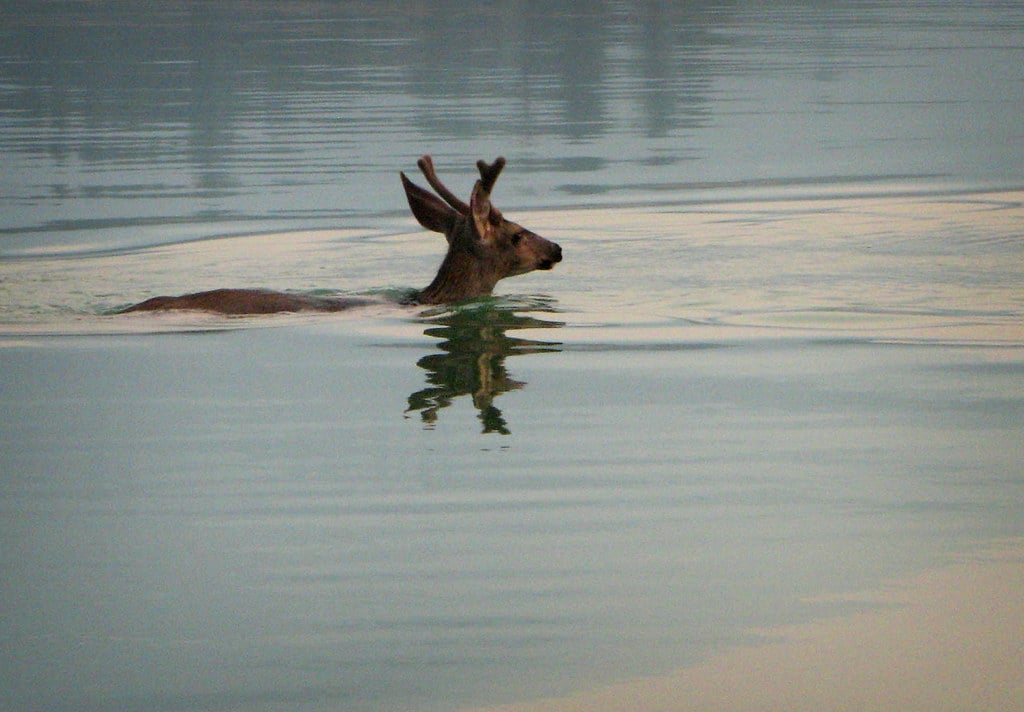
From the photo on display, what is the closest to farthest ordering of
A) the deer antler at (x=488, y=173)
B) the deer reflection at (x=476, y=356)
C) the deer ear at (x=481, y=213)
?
the deer reflection at (x=476, y=356)
the deer antler at (x=488, y=173)
the deer ear at (x=481, y=213)

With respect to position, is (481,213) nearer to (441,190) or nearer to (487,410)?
(441,190)

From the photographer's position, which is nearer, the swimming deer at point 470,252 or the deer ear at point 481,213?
the deer ear at point 481,213

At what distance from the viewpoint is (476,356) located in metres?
9.01

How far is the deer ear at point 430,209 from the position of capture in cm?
1061

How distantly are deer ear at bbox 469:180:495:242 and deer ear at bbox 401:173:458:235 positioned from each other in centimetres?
28

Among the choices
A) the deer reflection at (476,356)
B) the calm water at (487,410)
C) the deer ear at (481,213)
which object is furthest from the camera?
the deer ear at (481,213)

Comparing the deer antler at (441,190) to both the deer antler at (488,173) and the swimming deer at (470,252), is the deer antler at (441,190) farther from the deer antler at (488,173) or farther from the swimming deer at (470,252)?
the deer antler at (488,173)

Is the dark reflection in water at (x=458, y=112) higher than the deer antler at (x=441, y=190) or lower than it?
higher

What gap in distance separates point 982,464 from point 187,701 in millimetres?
3186

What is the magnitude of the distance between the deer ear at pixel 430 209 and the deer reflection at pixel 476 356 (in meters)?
0.52

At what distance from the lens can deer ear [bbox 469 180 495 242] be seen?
396 inches

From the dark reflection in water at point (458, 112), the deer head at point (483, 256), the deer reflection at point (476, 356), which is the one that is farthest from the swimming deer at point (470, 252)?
the dark reflection in water at point (458, 112)

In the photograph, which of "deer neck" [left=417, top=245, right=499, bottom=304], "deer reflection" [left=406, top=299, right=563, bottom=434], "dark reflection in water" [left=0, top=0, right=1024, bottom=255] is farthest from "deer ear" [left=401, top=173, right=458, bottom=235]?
"dark reflection in water" [left=0, top=0, right=1024, bottom=255]

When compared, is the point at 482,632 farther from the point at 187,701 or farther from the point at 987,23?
the point at 987,23
